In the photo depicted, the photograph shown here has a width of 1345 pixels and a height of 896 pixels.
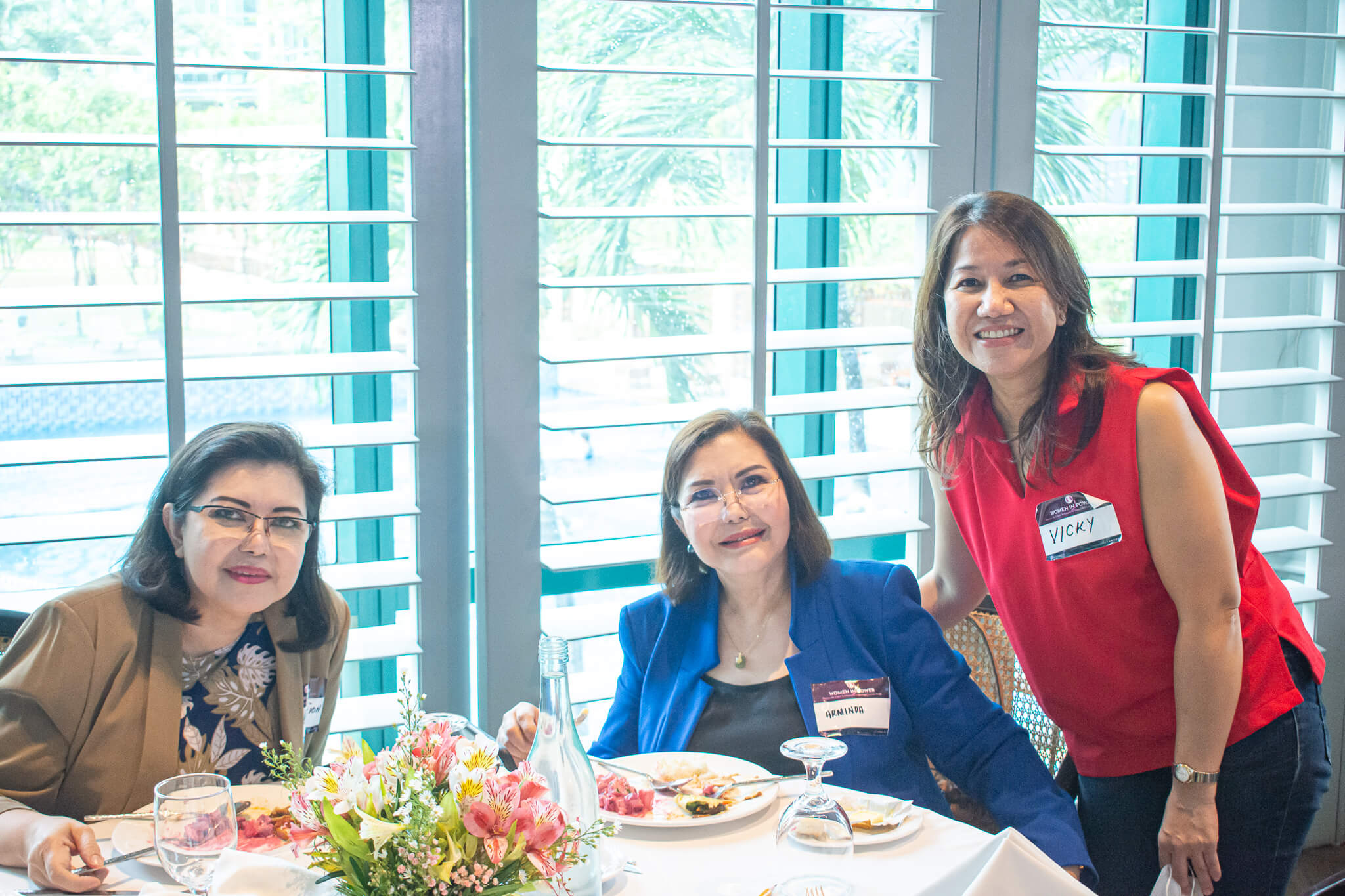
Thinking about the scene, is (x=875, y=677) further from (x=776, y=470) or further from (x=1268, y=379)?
(x=1268, y=379)

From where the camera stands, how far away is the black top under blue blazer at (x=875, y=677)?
1958 millimetres

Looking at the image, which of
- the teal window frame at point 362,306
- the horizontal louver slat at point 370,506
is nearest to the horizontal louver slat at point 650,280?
the teal window frame at point 362,306

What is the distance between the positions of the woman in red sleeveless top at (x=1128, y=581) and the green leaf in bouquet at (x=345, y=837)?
129cm

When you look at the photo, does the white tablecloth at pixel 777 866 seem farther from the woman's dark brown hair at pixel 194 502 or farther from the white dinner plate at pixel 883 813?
the woman's dark brown hair at pixel 194 502

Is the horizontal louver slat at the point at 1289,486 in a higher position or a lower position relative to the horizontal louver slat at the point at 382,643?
higher

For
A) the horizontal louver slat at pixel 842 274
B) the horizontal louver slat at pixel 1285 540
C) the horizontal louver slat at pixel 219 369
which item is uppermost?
the horizontal louver slat at pixel 842 274

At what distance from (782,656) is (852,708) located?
17cm

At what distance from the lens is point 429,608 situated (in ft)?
8.37

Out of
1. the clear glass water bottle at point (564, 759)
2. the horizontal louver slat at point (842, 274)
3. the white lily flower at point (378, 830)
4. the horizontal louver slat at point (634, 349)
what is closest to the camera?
the white lily flower at point (378, 830)

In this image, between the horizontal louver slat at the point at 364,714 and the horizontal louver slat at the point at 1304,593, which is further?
the horizontal louver slat at the point at 1304,593

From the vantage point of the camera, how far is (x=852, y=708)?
2.02m

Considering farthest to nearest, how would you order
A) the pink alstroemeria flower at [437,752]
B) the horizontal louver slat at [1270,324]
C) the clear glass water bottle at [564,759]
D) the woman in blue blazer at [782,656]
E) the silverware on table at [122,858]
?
the horizontal louver slat at [1270,324]
the woman in blue blazer at [782,656]
the silverware on table at [122,858]
the clear glass water bottle at [564,759]
the pink alstroemeria flower at [437,752]

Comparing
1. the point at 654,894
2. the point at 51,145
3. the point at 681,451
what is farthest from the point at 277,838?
the point at 51,145

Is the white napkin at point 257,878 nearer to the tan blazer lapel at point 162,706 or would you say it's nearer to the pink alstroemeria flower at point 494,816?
the pink alstroemeria flower at point 494,816
